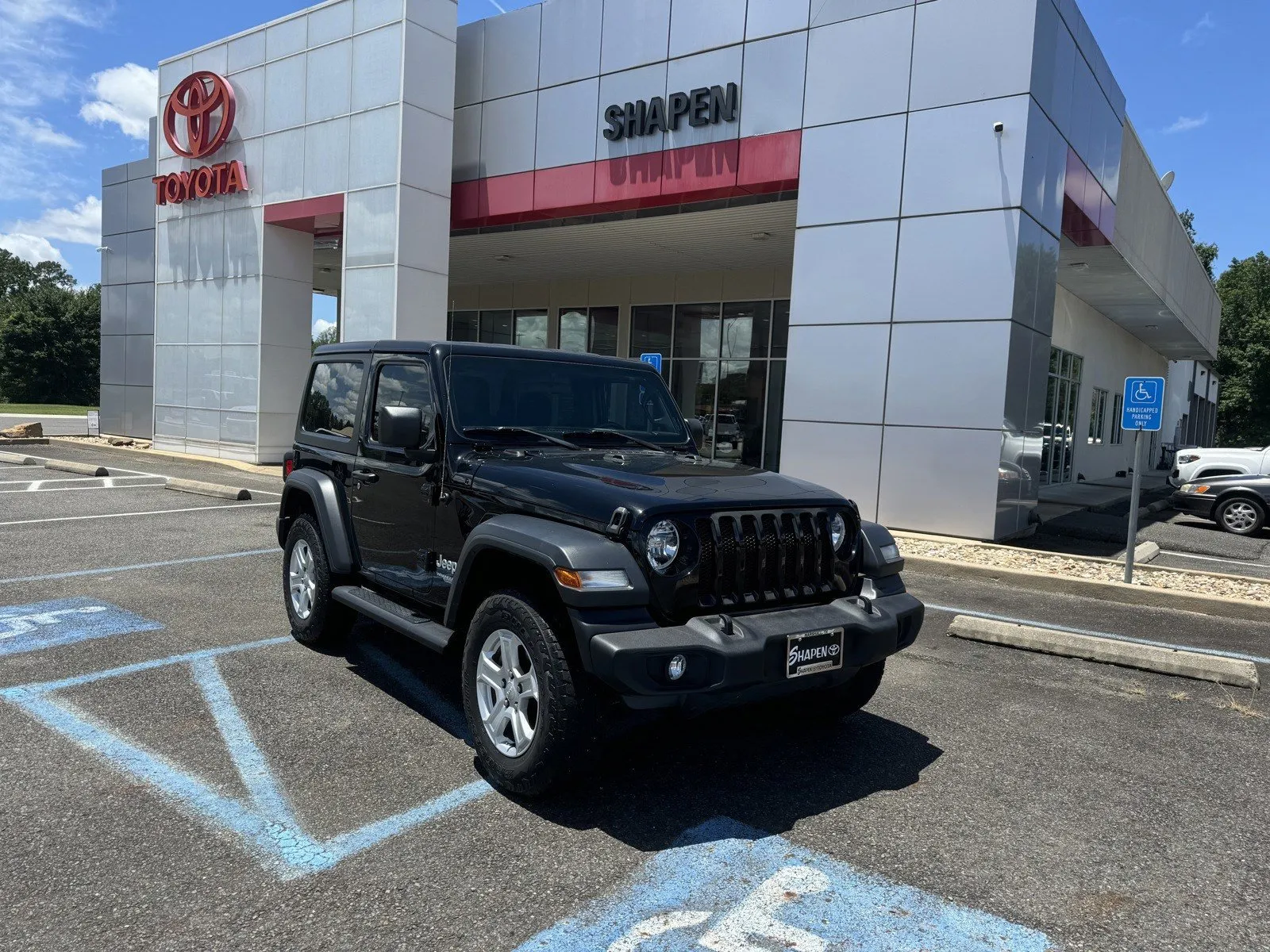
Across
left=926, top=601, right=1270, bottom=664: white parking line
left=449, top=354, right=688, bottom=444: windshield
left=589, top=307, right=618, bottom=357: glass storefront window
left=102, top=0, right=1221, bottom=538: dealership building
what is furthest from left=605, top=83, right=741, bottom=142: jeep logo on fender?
left=449, top=354, right=688, bottom=444: windshield

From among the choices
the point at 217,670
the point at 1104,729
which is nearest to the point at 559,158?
the point at 217,670

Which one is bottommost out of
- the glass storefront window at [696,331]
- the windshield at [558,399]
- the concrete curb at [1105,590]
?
the concrete curb at [1105,590]

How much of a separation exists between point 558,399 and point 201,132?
59.6ft

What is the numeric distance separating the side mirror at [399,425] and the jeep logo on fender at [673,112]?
10.8 meters

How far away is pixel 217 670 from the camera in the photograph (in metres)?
5.12

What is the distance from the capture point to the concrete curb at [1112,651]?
568cm

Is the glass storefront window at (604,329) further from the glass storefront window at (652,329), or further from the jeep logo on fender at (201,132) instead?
the jeep logo on fender at (201,132)

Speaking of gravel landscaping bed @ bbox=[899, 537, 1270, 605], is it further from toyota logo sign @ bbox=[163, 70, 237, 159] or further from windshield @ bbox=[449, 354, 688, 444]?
toyota logo sign @ bbox=[163, 70, 237, 159]

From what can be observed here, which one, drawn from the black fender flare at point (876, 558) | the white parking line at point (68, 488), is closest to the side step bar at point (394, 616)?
the black fender flare at point (876, 558)

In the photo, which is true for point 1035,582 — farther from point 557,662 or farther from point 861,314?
point 557,662

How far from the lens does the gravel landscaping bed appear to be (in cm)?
874

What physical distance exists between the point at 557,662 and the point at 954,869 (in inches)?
64.6

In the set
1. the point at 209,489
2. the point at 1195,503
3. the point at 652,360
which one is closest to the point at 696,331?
the point at 652,360

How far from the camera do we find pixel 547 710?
3.34 m
